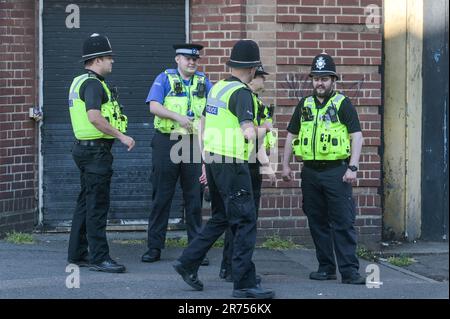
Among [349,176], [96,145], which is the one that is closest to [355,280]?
[349,176]

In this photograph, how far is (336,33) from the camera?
10.4 m

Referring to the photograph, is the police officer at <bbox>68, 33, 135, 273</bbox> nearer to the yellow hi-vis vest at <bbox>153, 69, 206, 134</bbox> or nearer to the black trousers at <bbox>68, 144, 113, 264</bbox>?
the black trousers at <bbox>68, 144, 113, 264</bbox>

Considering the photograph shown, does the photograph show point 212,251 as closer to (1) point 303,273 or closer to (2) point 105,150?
(1) point 303,273

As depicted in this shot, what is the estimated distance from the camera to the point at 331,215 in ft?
27.5

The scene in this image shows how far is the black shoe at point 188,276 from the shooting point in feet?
25.2

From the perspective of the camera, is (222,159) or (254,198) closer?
(222,159)

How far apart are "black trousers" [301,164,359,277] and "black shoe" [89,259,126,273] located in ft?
5.84

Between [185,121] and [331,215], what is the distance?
1.65 m

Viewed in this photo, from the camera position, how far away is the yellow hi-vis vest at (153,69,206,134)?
8953 mm

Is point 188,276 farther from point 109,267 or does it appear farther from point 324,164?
point 324,164

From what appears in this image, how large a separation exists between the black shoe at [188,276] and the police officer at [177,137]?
4.22 feet

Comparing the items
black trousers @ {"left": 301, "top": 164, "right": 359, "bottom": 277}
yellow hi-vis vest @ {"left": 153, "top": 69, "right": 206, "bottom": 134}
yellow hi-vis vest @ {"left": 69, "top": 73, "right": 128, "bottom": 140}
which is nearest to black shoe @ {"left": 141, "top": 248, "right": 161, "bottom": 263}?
yellow hi-vis vest @ {"left": 153, "top": 69, "right": 206, "bottom": 134}

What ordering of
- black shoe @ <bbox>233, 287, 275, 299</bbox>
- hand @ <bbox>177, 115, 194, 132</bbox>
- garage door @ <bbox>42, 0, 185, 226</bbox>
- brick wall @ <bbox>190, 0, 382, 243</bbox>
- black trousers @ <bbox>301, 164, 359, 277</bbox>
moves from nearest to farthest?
black shoe @ <bbox>233, 287, 275, 299</bbox>
black trousers @ <bbox>301, 164, 359, 277</bbox>
hand @ <bbox>177, 115, 194, 132</bbox>
brick wall @ <bbox>190, 0, 382, 243</bbox>
garage door @ <bbox>42, 0, 185, 226</bbox>

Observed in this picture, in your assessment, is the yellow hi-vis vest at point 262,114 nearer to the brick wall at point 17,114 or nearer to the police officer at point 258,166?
the police officer at point 258,166
